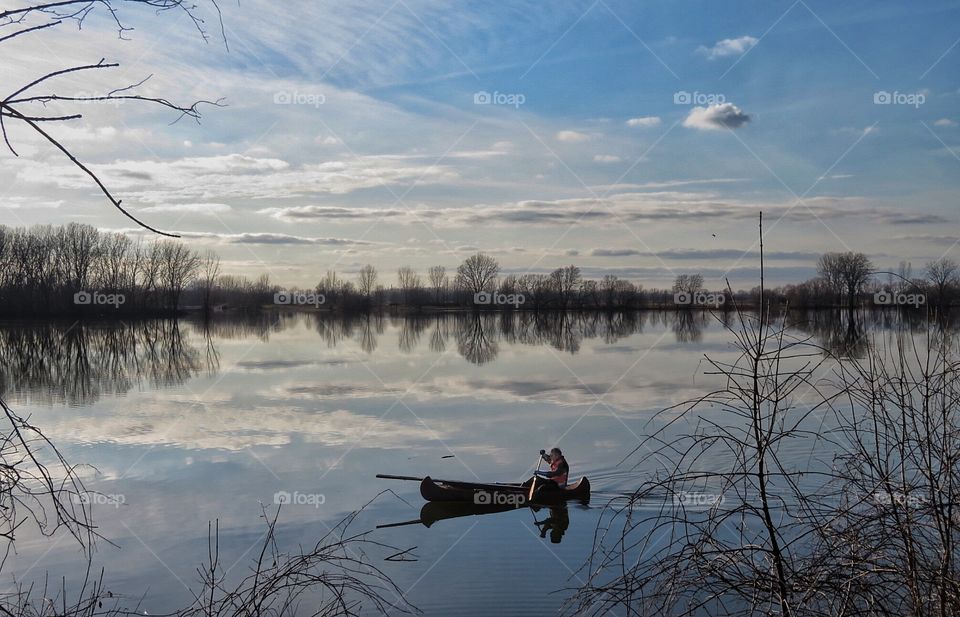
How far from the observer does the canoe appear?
1334cm

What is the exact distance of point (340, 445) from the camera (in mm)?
17734

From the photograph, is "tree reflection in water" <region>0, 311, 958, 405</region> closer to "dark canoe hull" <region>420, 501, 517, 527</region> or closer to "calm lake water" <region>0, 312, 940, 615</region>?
"calm lake water" <region>0, 312, 940, 615</region>

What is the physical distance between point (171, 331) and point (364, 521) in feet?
175

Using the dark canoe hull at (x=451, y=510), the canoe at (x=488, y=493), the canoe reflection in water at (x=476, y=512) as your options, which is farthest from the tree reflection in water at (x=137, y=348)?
the dark canoe hull at (x=451, y=510)

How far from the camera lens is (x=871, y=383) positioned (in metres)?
3.88

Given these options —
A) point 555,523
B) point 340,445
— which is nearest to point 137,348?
point 340,445

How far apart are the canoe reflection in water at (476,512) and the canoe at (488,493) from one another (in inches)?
4.1

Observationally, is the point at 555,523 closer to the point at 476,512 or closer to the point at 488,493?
the point at 488,493

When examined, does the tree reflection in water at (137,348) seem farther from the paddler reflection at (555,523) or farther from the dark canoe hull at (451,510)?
the dark canoe hull at (451,510)

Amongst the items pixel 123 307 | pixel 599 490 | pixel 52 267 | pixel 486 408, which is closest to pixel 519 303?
pixel 123 307

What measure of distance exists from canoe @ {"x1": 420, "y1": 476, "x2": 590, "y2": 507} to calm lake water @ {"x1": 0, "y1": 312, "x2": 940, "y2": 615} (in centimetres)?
31

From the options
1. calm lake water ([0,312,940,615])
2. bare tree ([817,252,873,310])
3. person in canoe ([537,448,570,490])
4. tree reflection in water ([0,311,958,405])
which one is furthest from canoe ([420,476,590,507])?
bare tree ([817,252,873,310])

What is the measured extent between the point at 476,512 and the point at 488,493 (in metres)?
0.41

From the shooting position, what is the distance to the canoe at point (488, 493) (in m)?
13.3
